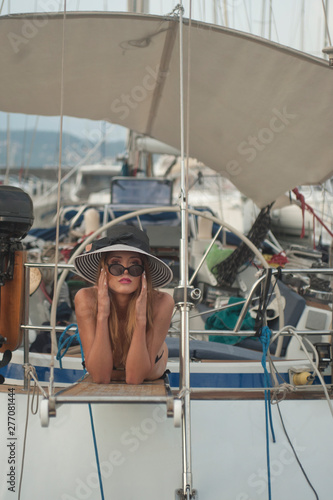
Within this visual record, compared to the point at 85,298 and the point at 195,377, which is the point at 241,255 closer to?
the point at 195,377

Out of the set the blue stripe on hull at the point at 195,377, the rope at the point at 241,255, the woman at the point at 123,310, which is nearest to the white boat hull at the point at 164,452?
the blue stripe on hull at the point at 195,377

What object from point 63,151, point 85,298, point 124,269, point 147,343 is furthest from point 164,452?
point 63,151

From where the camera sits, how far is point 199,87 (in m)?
3.76

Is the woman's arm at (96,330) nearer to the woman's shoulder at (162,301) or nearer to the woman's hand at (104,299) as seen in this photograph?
the woman's hand at (104,299)

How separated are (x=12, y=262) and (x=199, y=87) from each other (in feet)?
6.42

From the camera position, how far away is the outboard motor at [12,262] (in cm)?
265

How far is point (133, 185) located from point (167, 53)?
3987 millimetres

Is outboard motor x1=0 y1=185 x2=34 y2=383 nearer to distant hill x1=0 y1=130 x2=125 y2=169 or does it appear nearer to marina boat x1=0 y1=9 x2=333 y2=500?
marina boat x1=0 y1=9 x2=333 y2=500

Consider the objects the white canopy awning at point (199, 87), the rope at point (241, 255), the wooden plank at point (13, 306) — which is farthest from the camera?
the rope at point (241, 255)

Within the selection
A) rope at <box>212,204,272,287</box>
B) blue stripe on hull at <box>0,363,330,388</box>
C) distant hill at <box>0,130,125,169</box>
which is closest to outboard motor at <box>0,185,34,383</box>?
blue stripe on hull at <box>0,363,330,388</box>

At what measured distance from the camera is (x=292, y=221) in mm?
9742

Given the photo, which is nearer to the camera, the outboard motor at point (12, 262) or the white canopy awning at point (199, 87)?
the outboard motor at point (12, 262)

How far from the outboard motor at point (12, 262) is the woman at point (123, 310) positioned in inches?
21.0

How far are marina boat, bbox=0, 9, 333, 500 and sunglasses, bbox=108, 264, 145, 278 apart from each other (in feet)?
0.61
